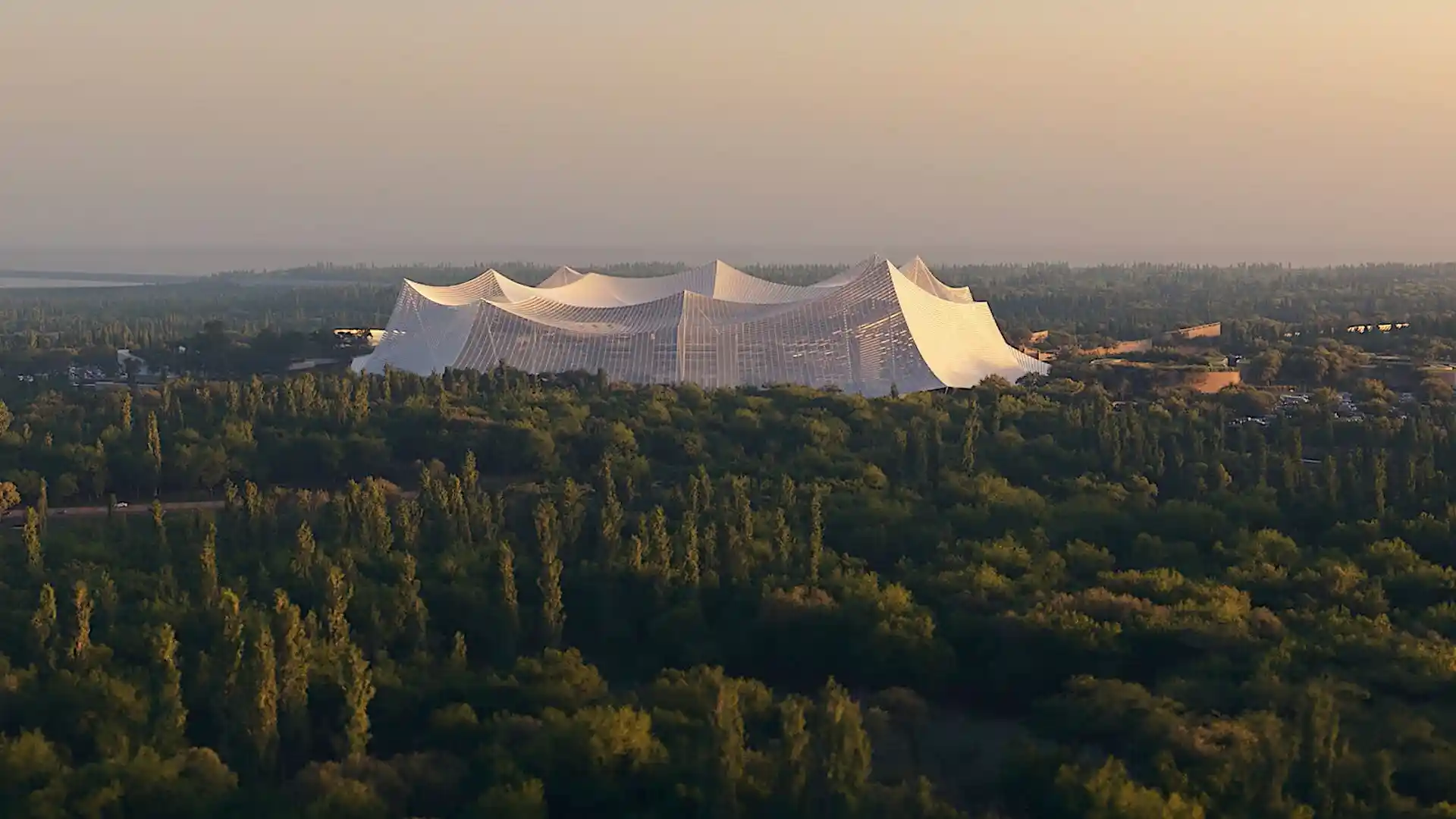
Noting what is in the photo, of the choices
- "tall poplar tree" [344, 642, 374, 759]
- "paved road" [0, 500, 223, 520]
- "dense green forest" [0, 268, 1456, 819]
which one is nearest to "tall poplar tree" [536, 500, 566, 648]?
"dense green forest" [0, 268, 1456, 819]

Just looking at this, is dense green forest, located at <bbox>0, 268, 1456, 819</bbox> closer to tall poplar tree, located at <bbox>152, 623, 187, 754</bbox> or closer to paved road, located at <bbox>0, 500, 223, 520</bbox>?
tall poplar tree, located at <bbox>152, 623, 187, 754</bbox>

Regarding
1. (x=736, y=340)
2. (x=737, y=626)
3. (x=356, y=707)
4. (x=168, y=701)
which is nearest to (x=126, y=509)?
(x=168, y=701)

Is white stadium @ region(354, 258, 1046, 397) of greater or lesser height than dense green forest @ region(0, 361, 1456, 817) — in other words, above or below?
above

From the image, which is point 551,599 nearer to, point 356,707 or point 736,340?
point 356,707

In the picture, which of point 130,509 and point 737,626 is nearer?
point 737,626

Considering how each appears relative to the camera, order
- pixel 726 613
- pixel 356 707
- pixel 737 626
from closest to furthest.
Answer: pixel 356 707 < pixel 737 626 < pixel 726 613

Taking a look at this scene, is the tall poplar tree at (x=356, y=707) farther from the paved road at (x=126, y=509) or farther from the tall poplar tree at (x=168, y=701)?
the paved road at (x=126, y=509)

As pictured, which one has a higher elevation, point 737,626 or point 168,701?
point 168,701
